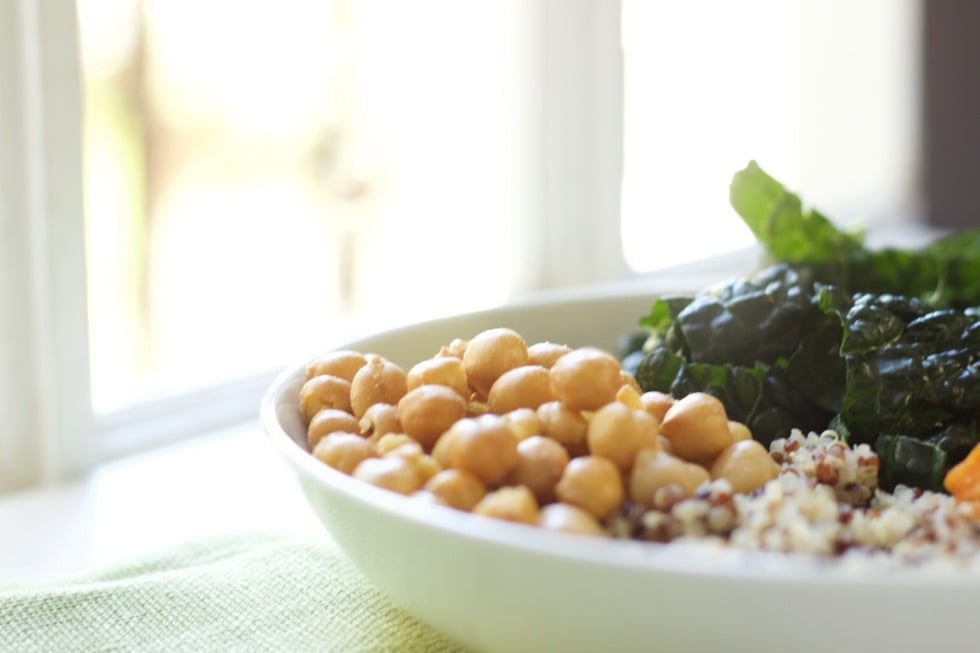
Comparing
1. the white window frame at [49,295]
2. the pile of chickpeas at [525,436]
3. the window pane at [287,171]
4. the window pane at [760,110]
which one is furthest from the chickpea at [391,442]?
the window pane at [760,110]

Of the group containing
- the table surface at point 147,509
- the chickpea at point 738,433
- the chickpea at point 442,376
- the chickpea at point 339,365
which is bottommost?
the table surface at point 147,509

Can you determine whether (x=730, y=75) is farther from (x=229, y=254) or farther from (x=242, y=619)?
(x=242, y=619)

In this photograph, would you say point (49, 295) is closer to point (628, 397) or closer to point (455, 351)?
point (455, 351)

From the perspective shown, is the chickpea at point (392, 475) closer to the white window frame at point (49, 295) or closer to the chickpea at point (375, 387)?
the chickpea at point (375, 387)

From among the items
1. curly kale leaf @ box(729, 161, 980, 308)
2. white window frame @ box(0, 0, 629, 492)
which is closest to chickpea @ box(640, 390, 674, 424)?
curly kale leaf @ box(729, 161, 980, 308)

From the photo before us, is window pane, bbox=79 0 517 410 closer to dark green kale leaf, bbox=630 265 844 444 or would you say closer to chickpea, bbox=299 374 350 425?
dark green kale leaf, bbox=630 265 844 444

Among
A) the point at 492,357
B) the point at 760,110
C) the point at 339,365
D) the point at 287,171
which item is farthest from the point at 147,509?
the point at 760,110

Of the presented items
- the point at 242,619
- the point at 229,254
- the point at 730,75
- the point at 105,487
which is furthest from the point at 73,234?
the point at 730,75
